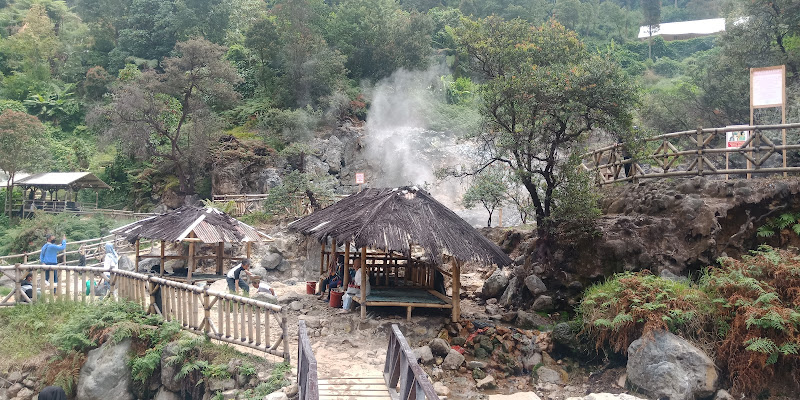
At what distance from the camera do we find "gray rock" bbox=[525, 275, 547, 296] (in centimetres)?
1227

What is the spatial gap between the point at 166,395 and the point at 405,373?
17.4 feet

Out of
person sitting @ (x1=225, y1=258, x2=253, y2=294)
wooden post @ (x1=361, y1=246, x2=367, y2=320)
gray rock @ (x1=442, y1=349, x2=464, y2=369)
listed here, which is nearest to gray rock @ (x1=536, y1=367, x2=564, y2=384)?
gray rock @ (x1=442, y1=349, x2=464, y2=369)

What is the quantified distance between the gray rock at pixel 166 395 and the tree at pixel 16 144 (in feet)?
67.4

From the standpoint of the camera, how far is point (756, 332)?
28.1 ft

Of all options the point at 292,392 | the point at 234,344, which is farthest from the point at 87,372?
the point at 292,392

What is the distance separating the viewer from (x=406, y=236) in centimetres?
1048

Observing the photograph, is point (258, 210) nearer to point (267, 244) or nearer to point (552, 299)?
point (267, 244)

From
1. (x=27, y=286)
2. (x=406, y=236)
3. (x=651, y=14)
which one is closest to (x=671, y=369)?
(x=406, y=236)

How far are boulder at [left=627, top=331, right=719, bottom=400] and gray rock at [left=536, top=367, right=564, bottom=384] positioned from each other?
1267 millimetres

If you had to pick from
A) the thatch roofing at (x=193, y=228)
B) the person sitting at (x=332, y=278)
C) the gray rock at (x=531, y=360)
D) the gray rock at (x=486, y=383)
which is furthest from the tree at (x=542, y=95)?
the thatch roofing at (x=193, y=228)

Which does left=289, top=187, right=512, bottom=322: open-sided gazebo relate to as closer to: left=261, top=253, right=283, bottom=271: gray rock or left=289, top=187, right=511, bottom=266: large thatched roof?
left=289, top=187, right=511, bottom=266: large thatched roof

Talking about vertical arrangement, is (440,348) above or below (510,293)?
below

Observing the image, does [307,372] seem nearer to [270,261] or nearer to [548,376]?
[548,376]

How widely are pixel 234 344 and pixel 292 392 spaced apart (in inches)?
85.7
